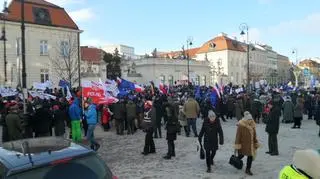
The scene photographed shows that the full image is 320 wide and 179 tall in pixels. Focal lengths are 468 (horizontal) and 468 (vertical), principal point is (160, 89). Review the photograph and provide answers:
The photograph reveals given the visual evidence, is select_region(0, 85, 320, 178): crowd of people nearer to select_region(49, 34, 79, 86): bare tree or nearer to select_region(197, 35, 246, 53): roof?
select_region(49, 34, 79, 86): bare tree

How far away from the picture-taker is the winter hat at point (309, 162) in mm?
3619

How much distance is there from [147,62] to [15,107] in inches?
2411

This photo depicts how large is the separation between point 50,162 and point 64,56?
48.6 m

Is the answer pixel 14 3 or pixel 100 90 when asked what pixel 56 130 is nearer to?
pixel 100 90

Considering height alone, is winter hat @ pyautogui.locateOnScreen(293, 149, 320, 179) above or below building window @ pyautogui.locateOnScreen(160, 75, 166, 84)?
below

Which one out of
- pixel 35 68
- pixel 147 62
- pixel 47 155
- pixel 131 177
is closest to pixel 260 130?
pixel 131 177

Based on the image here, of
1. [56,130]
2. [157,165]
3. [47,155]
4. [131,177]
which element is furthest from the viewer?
[56,130]

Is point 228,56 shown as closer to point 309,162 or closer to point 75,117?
point 75,117

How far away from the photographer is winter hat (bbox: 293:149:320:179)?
3619 millimetres

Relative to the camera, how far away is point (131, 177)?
36.1 feet

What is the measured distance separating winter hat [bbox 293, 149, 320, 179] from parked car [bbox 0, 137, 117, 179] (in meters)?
2.61

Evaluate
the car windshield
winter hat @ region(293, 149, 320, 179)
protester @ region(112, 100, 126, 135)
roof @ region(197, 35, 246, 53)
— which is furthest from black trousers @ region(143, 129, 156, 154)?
roof @ region(197, 35, 246, 53)

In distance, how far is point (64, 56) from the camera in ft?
173

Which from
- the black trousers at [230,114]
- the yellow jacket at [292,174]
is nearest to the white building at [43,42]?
the black trousers at [230,114]
